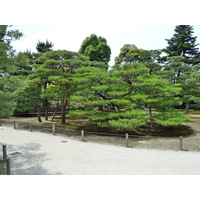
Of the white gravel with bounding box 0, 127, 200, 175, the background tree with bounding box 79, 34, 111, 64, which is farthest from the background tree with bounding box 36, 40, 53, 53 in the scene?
the white gravel with bounding box 0, 127, 200, 175

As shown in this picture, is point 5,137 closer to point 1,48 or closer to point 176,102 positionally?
point 1,48

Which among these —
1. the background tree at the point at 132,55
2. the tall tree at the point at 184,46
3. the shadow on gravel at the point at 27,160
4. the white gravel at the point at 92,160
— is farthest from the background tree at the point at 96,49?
the shadow on gravel at the point at 27,160

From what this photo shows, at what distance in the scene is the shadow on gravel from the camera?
5533 mm

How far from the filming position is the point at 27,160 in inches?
261

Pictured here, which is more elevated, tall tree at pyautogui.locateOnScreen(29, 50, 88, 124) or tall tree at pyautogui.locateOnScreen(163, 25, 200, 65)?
tall tree at pyautogui.locateOnScreen(163, 25, 200, 65)

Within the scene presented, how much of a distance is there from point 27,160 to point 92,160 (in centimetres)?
262

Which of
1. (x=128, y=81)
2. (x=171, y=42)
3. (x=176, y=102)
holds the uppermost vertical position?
(x=171, y=42)

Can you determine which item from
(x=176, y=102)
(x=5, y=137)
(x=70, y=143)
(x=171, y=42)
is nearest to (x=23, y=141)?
(x=5, y=137)

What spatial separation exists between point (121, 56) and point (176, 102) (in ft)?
56.7

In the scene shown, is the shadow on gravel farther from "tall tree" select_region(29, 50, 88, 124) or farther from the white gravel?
"tall tree" select_region(29, 50, 88, 124)

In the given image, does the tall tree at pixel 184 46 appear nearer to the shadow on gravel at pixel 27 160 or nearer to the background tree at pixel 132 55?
the background tree at pixel 132 55

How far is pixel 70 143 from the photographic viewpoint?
9188 mm

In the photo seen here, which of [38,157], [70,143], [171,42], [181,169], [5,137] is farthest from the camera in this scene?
[171,42]

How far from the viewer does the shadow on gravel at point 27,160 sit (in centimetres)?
553
